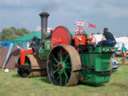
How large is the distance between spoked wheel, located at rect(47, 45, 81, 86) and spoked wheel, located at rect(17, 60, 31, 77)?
1.82 m

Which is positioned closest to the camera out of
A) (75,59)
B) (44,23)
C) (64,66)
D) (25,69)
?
(75,59)

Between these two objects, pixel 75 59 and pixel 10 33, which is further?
pixel 10 33

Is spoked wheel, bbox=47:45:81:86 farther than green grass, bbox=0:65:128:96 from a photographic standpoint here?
Yes

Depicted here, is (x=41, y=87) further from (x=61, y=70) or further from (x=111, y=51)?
(x=111, y=51)

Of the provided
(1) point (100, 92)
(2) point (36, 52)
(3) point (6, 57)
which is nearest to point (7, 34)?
(3) point (6, 57)

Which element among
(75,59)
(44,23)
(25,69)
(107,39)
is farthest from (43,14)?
(75,59)

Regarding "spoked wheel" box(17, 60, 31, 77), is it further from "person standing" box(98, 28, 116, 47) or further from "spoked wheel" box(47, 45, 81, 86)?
"person standing" box(98, 28, 116, 47)

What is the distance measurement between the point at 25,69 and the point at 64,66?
277 cm

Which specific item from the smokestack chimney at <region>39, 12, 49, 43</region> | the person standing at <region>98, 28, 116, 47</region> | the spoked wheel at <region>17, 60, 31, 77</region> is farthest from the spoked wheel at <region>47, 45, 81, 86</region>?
the smokestack chimney at <region>39, 12, 49, 43</region>

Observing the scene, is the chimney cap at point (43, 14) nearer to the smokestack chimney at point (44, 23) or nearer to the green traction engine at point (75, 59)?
the smokestack chimney at point (44, 23)

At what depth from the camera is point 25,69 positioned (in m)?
12.4

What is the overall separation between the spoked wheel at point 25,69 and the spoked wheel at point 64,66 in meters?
1.82

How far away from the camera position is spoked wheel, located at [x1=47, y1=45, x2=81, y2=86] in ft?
31.1

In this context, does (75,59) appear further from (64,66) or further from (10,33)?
(10,33)
